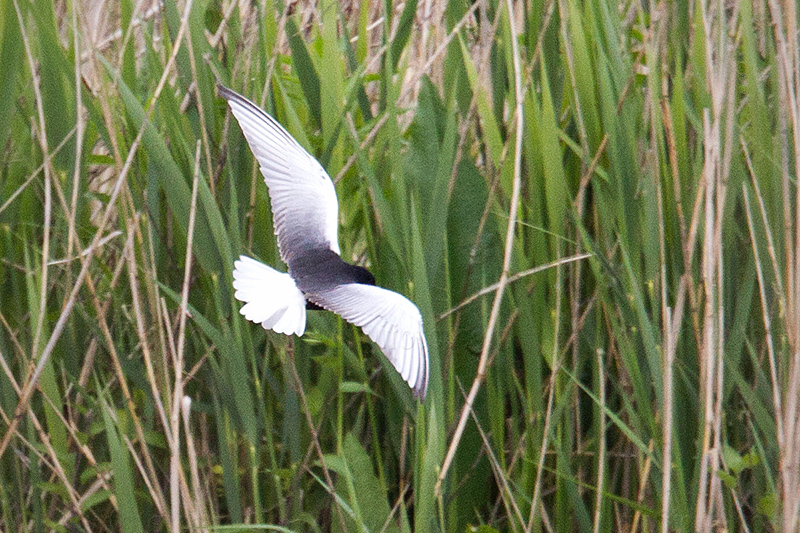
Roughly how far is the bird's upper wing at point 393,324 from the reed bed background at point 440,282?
4.0 inches

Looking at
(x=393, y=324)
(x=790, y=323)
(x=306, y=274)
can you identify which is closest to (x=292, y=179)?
(x=306, y=274)

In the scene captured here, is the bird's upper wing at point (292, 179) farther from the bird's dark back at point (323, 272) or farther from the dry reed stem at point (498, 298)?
the dry reed stem at point (498, 298)

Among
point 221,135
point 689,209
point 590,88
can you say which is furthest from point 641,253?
point 221,135

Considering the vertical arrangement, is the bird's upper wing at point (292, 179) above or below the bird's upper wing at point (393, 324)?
above

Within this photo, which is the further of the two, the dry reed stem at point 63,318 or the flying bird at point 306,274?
the dry reed stem at point 63,318

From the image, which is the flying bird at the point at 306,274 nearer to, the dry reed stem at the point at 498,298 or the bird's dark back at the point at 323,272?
the bird's dark back at the point at 323,272

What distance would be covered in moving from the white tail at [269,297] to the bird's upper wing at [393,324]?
26 millimetres

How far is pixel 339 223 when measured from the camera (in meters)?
1.04

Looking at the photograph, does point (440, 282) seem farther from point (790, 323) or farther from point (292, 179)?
point (790, 323)

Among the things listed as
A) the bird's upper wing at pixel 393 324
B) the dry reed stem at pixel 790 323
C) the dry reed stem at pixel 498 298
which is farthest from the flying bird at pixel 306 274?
the dry reed stem at pixel 790 323

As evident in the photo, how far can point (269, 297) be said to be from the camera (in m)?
0.83

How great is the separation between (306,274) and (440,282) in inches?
7.0

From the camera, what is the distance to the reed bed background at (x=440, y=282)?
92 centimetres

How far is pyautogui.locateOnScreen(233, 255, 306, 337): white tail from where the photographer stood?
80 centimetres
